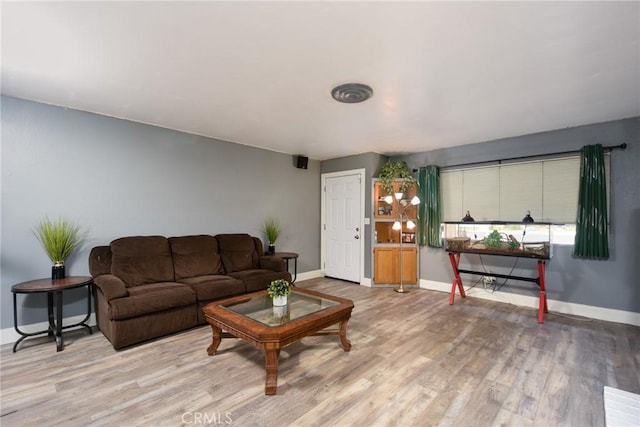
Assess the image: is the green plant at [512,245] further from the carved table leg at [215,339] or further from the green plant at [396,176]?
the carved table leg at [215,339]

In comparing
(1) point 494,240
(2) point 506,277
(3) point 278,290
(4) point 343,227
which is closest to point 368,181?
(4) point 343,227

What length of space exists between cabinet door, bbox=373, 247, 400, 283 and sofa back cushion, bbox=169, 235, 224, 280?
260cm

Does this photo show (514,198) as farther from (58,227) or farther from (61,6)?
(58,227)

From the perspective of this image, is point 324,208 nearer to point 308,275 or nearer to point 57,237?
point 308,275

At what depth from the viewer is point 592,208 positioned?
11.8ft

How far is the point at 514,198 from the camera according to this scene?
425 centimetres

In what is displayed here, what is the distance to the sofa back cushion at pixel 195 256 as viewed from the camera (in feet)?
12.3

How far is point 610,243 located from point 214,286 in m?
4.73

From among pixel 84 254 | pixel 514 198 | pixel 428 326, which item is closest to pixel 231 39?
pixel 84 254

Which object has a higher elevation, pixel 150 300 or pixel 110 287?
pixel 110 287

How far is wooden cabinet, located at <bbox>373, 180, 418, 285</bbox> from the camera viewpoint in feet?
16.9

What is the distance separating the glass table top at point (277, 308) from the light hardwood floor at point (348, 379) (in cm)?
40

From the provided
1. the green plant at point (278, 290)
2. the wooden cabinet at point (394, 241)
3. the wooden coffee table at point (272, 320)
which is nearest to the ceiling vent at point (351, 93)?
the green plant at point (278, 290)

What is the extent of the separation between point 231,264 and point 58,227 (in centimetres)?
194
